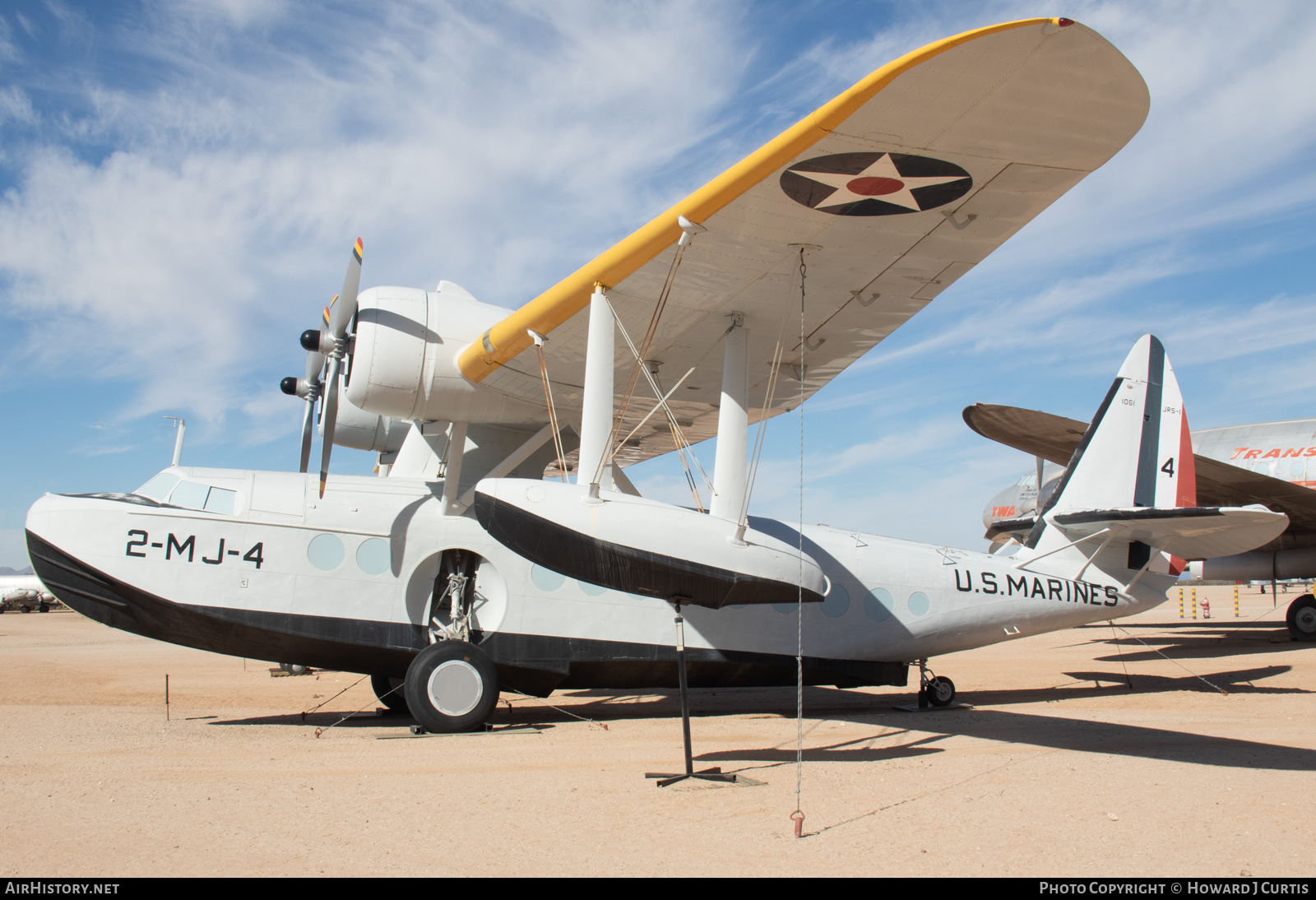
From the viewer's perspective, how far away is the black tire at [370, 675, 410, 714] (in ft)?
30.6

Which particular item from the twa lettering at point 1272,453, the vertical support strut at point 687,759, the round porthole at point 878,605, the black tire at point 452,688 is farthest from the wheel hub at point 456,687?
the twa lettering at point 1272,453

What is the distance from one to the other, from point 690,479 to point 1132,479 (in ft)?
25.2

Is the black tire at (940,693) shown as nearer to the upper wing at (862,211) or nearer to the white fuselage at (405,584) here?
the white fuselage at (405,584)

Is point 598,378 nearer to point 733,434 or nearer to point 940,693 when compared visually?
point 733,434

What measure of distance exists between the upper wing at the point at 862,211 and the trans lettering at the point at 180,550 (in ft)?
9.72

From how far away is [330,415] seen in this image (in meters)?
8.48

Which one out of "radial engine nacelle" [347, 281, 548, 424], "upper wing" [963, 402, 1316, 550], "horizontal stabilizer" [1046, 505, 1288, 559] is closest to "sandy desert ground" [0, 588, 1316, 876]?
"horizontal stabilizer" [1046, 505, 1288, 559]

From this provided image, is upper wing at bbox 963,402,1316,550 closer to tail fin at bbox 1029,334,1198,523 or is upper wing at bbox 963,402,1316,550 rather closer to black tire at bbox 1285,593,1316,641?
black tire at bbox 1285,593,1316,641

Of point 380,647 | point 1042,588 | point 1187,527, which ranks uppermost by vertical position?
point 1187,527

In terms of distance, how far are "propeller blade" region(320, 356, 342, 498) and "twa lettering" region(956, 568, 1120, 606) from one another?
758cm

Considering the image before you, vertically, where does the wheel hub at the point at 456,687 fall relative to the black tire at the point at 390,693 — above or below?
above

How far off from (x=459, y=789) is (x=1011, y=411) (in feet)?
47.6

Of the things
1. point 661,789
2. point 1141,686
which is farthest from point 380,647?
point 1141,686

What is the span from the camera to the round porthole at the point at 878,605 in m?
9.62
